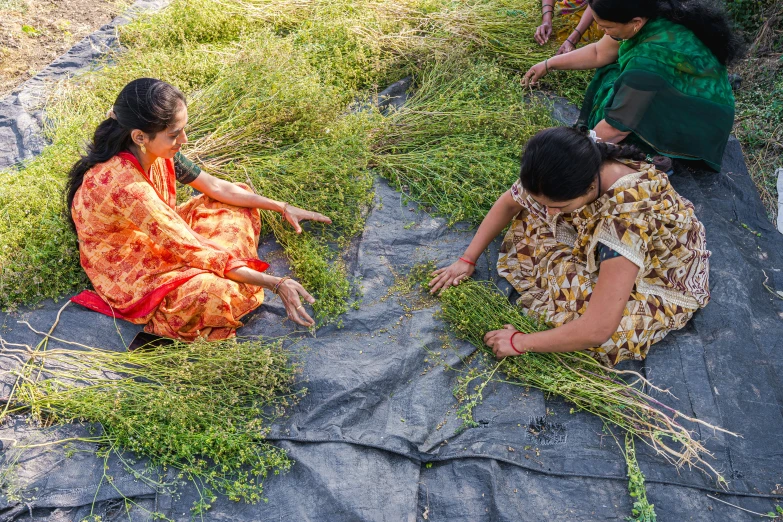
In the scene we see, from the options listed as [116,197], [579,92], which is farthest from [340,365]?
[579,92]

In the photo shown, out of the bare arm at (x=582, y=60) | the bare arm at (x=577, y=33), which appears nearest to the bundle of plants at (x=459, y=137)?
the bare arm at (x=582, y=60)

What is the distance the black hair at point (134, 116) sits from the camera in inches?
95.9

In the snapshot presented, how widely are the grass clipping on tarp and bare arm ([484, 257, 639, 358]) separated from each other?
1013 mm

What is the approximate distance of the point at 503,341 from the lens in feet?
8.26

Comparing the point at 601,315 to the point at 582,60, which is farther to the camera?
the point at 582,60

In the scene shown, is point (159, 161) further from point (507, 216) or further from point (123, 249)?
point (507, 216)

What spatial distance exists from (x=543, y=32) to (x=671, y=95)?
142 centimetres

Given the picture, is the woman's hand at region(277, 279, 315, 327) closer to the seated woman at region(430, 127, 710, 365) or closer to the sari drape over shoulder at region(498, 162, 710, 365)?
the seated woman at region(430, 127, 710, 365)

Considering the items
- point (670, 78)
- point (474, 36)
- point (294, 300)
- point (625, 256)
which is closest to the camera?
point (625, 256)

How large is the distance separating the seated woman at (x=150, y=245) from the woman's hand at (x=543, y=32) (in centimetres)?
265

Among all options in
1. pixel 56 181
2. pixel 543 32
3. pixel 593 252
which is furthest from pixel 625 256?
pixel 56 181

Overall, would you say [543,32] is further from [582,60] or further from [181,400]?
[181,400]

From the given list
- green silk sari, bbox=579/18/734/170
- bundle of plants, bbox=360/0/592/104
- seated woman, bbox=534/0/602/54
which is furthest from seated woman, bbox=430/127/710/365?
seated woman, bbox=534/0/602/54

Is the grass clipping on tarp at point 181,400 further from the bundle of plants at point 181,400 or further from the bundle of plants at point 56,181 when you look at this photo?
the bundle of plants at point 56,181
